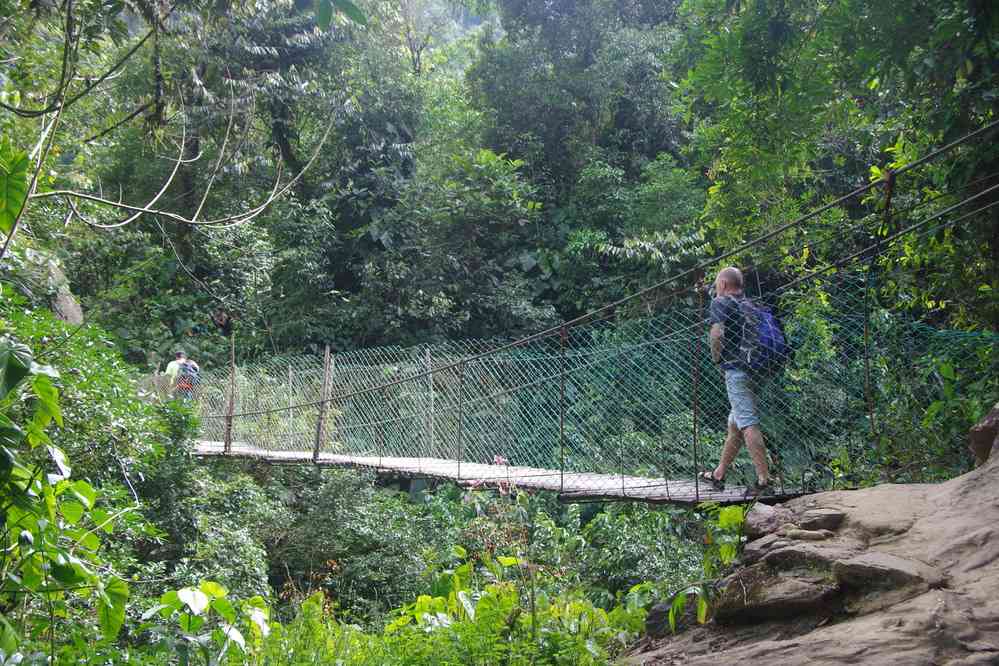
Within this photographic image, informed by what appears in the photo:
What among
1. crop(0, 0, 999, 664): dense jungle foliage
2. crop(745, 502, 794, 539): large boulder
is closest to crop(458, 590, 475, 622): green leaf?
crop(0, 0, 999, 664): dense jungle foliage

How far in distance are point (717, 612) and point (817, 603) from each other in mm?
348

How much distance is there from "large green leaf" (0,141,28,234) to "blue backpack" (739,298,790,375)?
2314 millimetres

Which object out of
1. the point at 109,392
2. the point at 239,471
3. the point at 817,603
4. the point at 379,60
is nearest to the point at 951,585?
the point at 817,603

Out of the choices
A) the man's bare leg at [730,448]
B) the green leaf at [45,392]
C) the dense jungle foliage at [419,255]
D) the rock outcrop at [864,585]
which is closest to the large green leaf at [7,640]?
the dense jungle foliage at [419,255]

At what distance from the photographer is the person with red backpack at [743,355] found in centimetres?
296

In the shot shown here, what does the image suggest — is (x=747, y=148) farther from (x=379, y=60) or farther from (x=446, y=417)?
(x=379, y=60)

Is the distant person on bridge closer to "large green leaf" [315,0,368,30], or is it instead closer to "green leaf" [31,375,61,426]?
"green leaf" [31,375,61,426]

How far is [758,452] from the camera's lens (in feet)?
9.57

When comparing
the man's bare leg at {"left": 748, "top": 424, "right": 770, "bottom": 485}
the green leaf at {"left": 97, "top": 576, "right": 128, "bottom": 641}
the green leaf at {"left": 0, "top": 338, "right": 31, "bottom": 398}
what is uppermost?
the man's bare leg at {"left": 748, "top": 424, "right": 770, "bottom": 485}

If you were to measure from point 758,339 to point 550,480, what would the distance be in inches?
49.6

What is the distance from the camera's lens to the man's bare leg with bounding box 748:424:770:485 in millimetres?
2879

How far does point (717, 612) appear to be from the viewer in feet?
8.05

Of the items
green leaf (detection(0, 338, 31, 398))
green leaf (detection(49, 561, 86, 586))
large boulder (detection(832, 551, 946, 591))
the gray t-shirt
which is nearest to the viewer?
green leaf (detection(0, 338, 31, 398))

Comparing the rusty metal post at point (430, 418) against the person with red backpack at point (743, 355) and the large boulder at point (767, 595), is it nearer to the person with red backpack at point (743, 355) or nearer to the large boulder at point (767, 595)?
the person with red backpack at point (743, 355)
